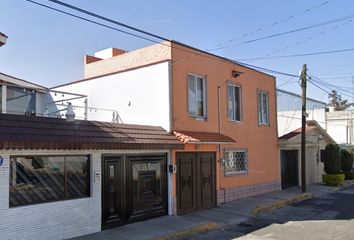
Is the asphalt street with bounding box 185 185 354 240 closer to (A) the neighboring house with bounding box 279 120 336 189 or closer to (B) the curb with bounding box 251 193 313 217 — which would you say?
(B) the curb with bounding box 251 193 313 217

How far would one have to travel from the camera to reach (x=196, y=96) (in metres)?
14.9

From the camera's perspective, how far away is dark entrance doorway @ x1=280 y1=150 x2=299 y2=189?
2145cm

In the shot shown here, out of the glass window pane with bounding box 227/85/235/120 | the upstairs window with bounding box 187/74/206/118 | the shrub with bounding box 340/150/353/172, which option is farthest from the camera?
the shrub with bounding box 340/150/353/172

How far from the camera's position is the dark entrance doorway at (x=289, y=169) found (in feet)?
70.4

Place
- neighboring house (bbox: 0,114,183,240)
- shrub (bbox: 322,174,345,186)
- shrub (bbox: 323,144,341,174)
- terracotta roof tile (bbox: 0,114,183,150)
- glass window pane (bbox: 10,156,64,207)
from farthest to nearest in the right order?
shrub (bbox: 323,144,341,174) < shrub (bbox: 322,174,345,186) < glass window pane (bbox: 10,156,64,207) < neighboring house (bbox: 0,114,183,240) < terracotta roof tile (bbox: 0,114,183,150)

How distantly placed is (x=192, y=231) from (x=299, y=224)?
144 inches

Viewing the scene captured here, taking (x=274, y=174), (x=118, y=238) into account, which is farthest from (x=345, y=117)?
(x=118, y=238)

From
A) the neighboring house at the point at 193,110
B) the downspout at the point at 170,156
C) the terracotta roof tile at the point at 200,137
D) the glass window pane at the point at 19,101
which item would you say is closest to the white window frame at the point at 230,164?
the neighboring house at the point at 193,110

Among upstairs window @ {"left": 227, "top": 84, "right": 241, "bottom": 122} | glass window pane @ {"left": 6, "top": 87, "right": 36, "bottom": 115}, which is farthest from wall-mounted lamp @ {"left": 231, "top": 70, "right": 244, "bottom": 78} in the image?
glass window pane @ {"left": 6, "top": 87, "right": 36, "bottom": 115}

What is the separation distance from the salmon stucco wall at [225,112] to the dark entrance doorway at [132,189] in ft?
5.88

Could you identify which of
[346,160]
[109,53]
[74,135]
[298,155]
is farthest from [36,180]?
[346,160]

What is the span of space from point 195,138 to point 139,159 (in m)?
2.07

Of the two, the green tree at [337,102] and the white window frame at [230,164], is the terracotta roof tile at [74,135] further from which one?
the green tree at [337,102]

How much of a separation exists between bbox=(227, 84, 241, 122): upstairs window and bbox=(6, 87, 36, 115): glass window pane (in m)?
8.20
